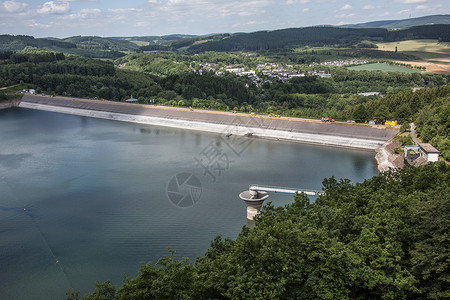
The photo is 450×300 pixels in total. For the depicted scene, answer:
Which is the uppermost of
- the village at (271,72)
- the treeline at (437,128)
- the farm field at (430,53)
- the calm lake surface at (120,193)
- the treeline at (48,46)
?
the treeline at (48,46)

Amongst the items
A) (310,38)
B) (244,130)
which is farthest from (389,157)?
(310,38)

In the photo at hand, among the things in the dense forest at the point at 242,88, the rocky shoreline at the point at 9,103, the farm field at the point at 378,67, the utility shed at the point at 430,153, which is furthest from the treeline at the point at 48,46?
the utility shed at the point at 430,153

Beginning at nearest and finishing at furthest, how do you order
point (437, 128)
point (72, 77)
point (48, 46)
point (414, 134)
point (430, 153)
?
point (430, 153)
point (437, 128)
point (414, 134)
point (72, 77)
point (48, 46)

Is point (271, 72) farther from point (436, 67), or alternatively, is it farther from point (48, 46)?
point (48, 46)

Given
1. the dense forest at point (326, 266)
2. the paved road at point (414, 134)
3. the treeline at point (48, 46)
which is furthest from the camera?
the treeline at point (48, 46)

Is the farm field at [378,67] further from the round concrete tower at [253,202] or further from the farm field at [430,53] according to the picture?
the round concrete tower at [253,202]

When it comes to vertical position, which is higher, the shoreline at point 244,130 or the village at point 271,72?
the village at point 271,72
